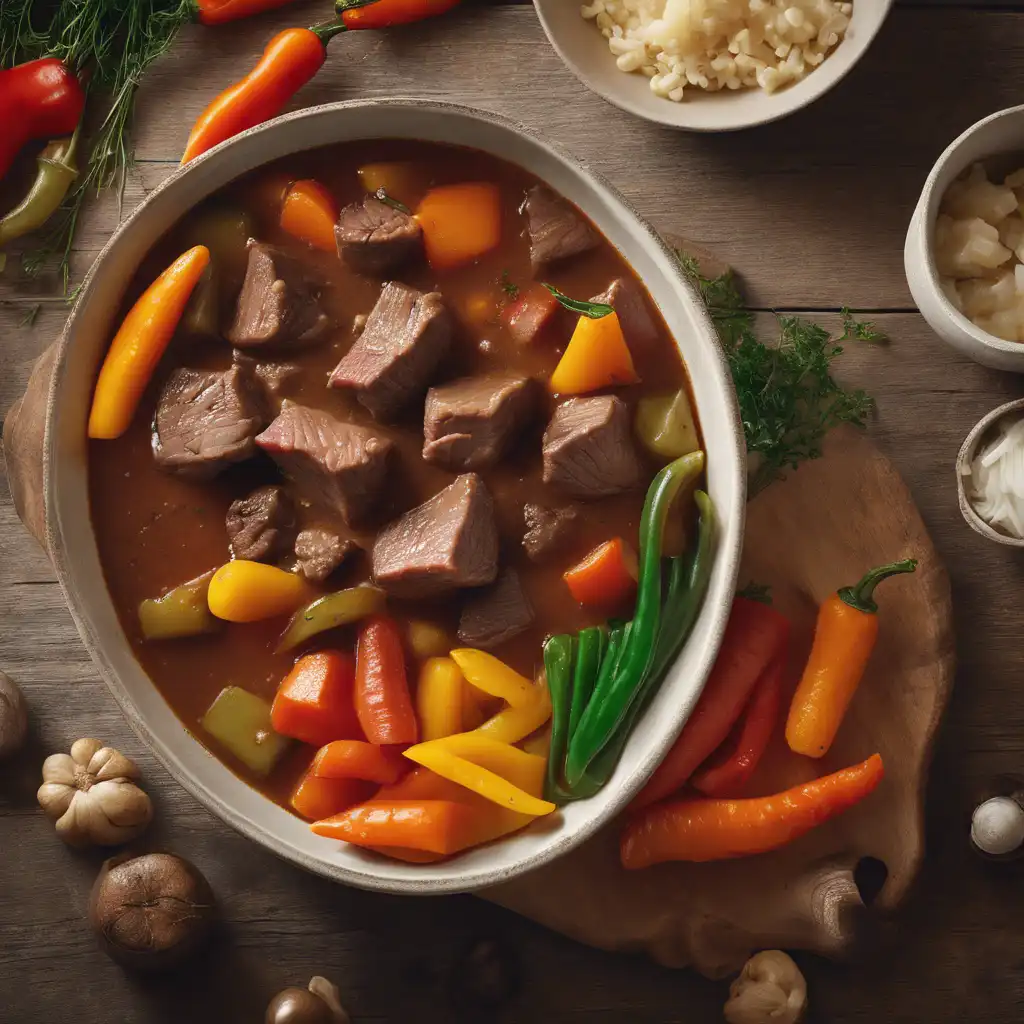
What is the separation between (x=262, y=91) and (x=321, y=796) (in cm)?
233

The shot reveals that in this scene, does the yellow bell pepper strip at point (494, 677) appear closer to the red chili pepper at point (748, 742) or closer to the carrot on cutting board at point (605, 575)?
the carrot on cutting board at point (605, 575)

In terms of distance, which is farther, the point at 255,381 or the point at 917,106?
the point at 917,106

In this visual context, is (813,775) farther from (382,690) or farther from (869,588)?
(382,690)

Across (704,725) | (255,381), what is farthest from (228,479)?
(704,725)

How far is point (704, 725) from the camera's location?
3.48 metres

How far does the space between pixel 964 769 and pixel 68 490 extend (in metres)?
3.02

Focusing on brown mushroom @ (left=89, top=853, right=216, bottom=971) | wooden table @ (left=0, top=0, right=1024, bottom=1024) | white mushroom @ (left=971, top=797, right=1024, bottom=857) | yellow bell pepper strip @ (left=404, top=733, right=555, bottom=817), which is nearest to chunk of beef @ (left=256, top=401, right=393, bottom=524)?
yellow bell pepper strip @ (left=404, top=733, right=555, bottom=817)

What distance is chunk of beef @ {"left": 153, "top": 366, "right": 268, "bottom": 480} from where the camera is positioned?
3.29 metres

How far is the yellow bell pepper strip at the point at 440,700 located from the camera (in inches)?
130

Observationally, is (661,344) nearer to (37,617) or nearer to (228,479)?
(228,479)

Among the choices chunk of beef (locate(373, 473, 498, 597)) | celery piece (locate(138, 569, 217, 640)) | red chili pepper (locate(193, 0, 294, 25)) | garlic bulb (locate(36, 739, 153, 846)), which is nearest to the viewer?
chunk of beef (locate(373, 473, 498, 597))

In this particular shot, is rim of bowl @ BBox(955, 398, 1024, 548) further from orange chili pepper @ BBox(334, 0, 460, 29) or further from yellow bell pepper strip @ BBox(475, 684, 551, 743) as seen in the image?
orange chili pepper @ BBox(334, 0, 460, 29)

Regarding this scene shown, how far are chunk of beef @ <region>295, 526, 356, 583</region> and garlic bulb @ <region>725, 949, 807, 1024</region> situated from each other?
184 centimetres

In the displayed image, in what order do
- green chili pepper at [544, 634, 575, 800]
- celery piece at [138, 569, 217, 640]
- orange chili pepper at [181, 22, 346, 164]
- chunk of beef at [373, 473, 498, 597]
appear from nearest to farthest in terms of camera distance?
1. chunk of beef at [373, 473, 498, 597]
2. green chili pepper at [544, 634, 575, 800]
3. celery piece at [138, 569, 217, 640]
4. orange chili pepper at [181, 22, 346, 164]
